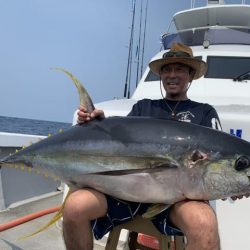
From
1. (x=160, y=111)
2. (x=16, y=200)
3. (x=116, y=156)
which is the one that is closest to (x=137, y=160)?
(x=116, y=156)

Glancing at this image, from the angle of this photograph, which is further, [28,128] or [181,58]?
[28,128]

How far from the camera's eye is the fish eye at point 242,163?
197 centimetres

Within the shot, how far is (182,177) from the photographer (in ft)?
6.57

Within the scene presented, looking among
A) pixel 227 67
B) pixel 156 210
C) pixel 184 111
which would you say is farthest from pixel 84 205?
pixel 227 67

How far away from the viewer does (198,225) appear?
6.41ft

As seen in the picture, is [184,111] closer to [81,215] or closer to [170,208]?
[170,208]

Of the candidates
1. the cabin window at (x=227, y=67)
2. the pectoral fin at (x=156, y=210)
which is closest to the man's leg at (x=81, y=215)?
the pectoral fin at (x=156, y=210)

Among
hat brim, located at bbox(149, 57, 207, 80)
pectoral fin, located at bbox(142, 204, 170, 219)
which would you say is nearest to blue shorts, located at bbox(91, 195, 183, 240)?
pectoral fin, located at bbox(142, 204, 170, 219)

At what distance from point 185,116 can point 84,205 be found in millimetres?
979

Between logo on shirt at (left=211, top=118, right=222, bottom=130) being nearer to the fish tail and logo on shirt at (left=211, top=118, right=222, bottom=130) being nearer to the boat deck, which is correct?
the fish tail

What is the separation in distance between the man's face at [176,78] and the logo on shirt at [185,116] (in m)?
0.16

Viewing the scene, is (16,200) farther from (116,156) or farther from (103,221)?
(116,156)

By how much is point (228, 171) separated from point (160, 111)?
90 cm

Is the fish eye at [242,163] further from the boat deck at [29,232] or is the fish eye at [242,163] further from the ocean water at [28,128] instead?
the ocean water at [28,128]
